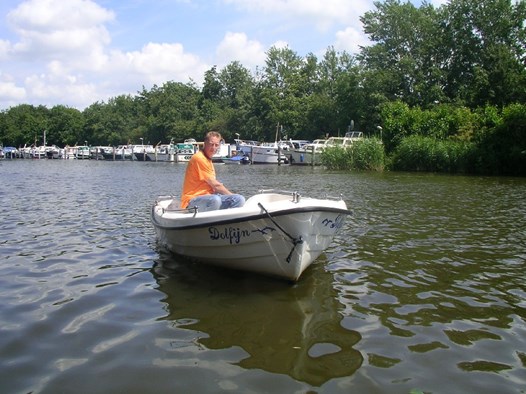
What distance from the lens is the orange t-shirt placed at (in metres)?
7.95

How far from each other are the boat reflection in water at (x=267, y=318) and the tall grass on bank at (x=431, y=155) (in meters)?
30.4

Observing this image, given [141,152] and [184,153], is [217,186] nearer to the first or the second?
[184,153]

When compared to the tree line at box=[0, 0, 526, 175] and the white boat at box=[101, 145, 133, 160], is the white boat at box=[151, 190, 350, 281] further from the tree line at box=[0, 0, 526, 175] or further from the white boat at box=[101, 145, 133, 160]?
the white boat at box=[101, 145, 133, 160]

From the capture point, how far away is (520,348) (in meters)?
4.67

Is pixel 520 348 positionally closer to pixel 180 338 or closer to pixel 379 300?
pixel 379 300

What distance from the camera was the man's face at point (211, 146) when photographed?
7.88m

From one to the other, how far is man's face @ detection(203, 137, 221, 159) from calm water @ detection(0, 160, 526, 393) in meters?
1.83

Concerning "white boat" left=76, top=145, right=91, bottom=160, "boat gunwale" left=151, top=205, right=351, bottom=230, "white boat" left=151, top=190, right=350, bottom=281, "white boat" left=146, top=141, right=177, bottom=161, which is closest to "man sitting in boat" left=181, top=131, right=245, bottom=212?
"white boat" left=151, top=190, right=350, bottom=281

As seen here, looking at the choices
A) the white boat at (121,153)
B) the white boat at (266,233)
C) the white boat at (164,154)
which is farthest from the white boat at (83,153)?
the white boat at (266,233)

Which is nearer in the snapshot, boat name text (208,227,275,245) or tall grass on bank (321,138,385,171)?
boat name text (208,227,275,245)

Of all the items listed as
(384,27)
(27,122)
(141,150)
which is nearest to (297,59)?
(384,27)

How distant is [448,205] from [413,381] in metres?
12.4

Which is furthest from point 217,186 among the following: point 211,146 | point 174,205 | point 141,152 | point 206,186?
point 141,152

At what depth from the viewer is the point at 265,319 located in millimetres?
5453
